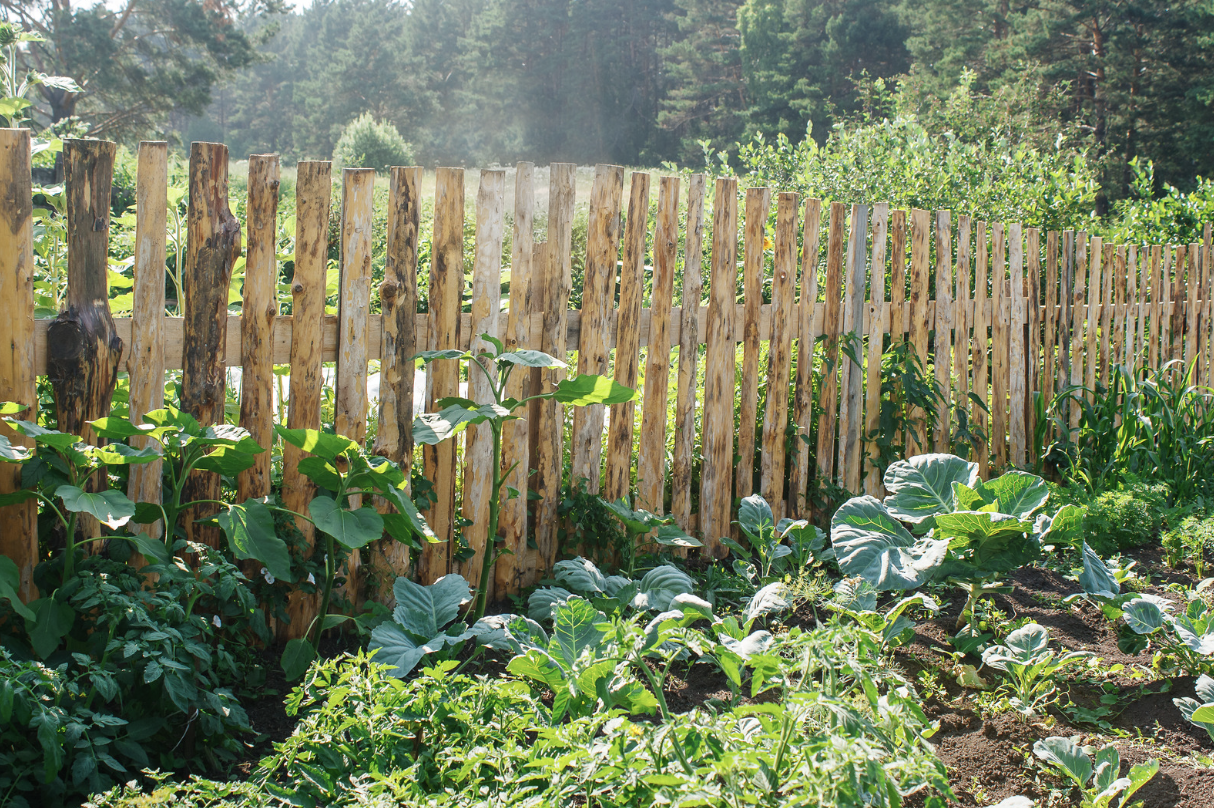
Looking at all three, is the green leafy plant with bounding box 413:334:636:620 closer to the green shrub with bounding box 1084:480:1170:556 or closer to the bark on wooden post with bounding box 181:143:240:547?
the bark on wooden post with bounding box 181:143:240:547

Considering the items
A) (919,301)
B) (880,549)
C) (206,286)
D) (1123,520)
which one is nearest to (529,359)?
(206,286)

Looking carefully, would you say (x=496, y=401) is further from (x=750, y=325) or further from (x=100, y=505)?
(x=750, y=325)

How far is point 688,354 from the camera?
348 cm

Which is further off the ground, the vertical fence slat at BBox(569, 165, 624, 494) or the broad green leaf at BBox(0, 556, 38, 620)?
the vertical fence slat at BBox(569, 165, 624, 494)

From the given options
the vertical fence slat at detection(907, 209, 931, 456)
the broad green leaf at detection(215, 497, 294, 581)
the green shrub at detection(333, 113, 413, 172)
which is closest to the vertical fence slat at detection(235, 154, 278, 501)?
the broad green leaf at detection(215, 497, 294, 581)

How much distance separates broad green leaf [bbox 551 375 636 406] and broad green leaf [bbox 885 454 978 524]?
1.01 metres

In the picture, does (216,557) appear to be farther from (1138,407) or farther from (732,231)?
(1138,407)

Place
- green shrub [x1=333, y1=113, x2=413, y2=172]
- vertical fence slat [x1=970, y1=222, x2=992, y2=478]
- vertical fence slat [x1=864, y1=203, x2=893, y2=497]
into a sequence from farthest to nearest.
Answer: green shrub [x1=333, y1=113, x2=413, y2=172]
vertical fence slat [x1=970, y1=222, x2=992, y2=478]
vertical fence slat [x1=864, y1=203, x2=893, y2=497]

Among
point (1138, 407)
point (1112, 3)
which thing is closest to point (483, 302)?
point (1138, 407)

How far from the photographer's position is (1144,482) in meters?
4.68

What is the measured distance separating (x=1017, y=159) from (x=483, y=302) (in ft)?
21.2

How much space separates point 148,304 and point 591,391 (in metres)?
1.30

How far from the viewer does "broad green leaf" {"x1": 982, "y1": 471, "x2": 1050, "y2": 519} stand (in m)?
2.71

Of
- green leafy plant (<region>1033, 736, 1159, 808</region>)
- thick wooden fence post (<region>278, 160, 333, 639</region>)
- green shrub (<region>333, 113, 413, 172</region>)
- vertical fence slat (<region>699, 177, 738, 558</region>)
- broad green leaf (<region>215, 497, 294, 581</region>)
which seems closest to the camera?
green leafy plant (<region>1033, 736, 1159, 808</region>)
